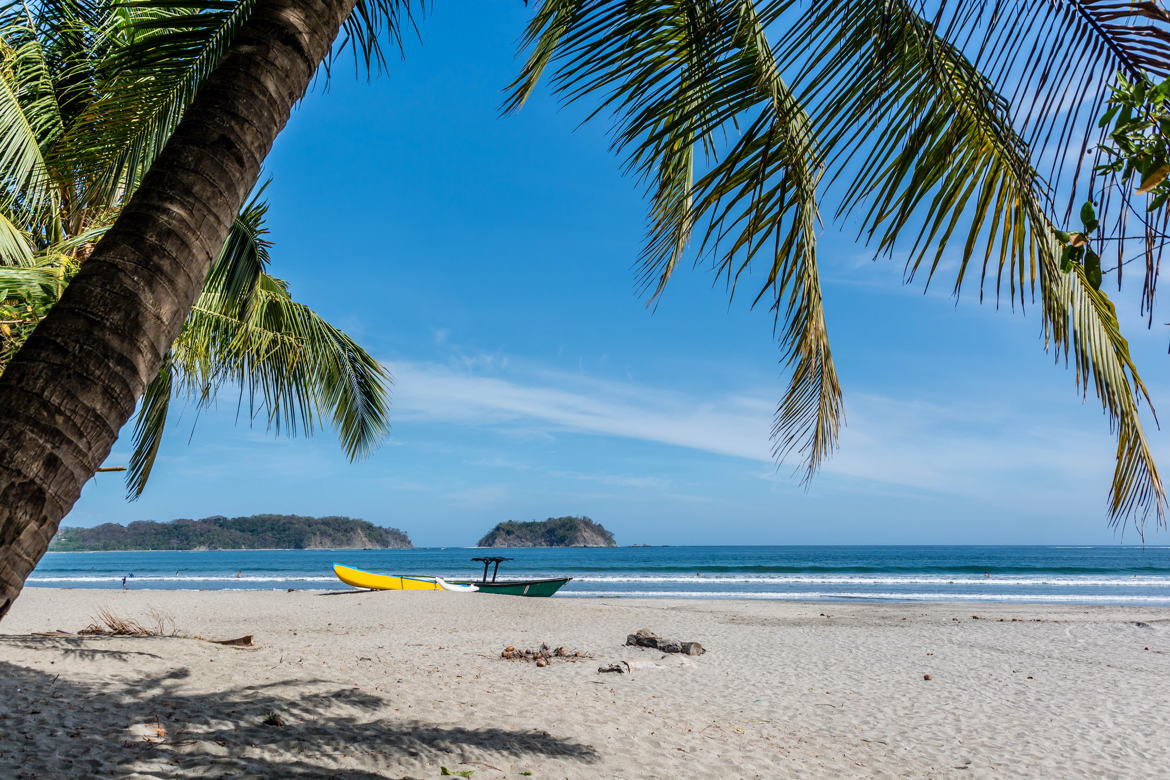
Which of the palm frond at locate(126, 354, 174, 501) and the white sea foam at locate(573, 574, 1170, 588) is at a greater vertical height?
the palm frond at locate(126, 354, 174, 501)

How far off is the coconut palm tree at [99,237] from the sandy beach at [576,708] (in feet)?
7.11

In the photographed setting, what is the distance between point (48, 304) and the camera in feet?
16.1

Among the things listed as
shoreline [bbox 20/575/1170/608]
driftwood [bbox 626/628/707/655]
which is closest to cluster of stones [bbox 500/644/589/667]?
driftwood [bbox 626/628/707/655]

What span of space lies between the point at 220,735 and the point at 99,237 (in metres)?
3.80

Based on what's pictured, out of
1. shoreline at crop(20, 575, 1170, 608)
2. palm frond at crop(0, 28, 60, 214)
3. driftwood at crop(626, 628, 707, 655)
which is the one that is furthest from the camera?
shoreline at crop(20, 575, 1170, 608)

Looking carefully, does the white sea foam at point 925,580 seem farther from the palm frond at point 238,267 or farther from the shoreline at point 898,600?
the palm frond at point 238,267

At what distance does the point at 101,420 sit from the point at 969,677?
909 centimetres

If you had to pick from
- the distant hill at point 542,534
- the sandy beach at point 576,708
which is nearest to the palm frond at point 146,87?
the sandy beach at point 576,708

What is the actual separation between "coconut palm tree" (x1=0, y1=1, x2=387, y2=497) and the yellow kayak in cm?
1109

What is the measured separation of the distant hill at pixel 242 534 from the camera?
389 ft

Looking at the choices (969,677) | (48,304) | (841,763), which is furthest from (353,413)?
(969,677)

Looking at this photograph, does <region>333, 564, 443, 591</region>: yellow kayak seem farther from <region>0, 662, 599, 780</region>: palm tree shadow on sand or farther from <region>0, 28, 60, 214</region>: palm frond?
<region>0, 28, 60, 214</region>: palm frond

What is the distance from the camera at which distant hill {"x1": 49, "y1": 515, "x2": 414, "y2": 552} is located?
119 metres

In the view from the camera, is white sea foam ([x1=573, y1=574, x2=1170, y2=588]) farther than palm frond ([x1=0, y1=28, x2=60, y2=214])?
Yes
